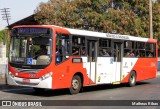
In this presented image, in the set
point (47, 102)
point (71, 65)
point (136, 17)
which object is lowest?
point (47, 102)

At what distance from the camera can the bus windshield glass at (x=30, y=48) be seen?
14719mm

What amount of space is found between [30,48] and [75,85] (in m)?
2.47

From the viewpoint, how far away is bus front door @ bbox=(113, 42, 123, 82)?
1909 cm

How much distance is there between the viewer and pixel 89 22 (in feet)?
126

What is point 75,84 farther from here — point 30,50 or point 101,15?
point 101,15

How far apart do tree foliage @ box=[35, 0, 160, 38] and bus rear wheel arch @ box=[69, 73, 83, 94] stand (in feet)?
69.1

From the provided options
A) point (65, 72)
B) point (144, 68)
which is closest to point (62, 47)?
point (65, 72)

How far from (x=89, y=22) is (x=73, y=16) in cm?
172

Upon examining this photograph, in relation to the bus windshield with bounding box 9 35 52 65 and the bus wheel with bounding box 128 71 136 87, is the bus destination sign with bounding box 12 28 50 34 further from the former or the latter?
the bus wheel with bounding box 128 71 136 87

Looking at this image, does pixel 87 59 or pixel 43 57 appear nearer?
pixel 43 57

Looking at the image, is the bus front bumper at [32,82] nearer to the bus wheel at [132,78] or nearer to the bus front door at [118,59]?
the bus front door at [118,59]

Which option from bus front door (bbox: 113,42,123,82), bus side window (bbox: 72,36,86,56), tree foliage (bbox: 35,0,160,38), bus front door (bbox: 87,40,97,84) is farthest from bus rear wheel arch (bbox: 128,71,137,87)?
tree foliage (bbox: 35,0,160,38)

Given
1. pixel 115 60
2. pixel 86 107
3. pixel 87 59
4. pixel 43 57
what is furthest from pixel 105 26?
pixel 86 107

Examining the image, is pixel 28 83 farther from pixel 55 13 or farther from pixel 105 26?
pixel 55 13
